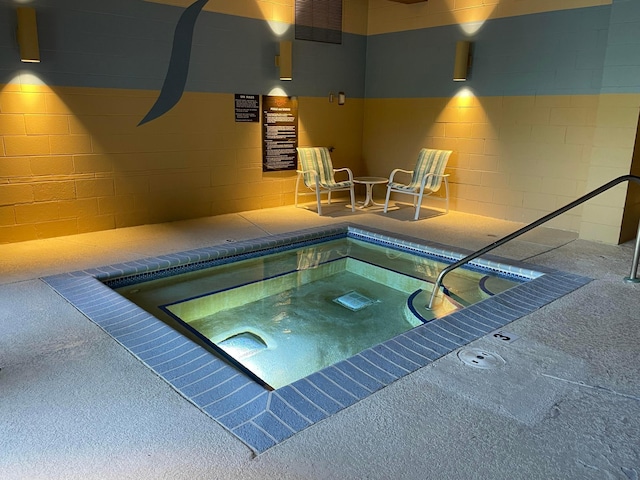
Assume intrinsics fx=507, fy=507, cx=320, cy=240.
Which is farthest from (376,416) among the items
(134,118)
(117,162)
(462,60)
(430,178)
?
(462,60)

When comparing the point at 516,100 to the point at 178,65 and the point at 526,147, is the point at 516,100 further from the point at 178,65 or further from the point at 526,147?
the point at 178,65

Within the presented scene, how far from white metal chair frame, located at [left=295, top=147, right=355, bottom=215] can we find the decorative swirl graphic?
171 centimetres

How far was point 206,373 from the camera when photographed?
2469 millimetres

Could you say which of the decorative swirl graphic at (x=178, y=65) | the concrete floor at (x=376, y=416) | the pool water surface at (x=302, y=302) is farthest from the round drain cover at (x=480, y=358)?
the decorative swirl graphic at (x=178, y=65)

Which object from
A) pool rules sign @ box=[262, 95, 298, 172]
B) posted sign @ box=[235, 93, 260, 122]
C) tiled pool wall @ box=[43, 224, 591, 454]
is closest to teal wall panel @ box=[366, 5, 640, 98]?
pool rules sign @ box=[262, 95, 298, 172]

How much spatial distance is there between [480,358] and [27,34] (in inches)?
180

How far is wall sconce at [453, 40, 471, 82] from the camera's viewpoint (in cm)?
618

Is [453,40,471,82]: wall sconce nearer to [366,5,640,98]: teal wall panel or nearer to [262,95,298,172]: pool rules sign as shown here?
[366,5,640,98]: teal wall panel

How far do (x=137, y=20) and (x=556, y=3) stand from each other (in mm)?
4445

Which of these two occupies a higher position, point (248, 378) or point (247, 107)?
point (247, 107)

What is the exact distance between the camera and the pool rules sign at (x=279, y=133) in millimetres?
6445

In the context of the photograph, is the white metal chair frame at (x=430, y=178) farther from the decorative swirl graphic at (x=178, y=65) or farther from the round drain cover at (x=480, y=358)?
the round drain cover at (x=480, y=358)

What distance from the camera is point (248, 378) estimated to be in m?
2.44

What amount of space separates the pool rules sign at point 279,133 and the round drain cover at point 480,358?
Result: 4392 mm
